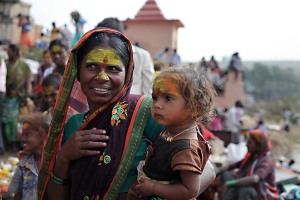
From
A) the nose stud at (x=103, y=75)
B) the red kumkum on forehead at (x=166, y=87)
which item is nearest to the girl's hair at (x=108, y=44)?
the nose stud at (x=103, y=75)

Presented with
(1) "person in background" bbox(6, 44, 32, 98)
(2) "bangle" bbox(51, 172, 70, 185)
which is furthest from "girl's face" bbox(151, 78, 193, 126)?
(1) "person in background" bbox(6, 44, 32, 98)

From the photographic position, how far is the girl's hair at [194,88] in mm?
1749

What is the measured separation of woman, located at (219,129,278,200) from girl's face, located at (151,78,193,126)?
117 inches

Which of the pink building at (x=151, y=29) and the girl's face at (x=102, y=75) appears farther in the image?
the pink building at (x=151, y=29)

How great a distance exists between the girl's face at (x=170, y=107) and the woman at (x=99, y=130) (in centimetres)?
11

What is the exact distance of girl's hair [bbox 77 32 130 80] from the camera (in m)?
1.92

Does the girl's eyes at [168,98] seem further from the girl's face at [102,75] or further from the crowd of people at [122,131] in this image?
the girl's face at [102,75]

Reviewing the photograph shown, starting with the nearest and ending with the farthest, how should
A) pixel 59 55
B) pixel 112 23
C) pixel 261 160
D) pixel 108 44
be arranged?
1. pixel 108 44
2. pixel 112 23
3. pixel 261 160
4. pixel 59 55

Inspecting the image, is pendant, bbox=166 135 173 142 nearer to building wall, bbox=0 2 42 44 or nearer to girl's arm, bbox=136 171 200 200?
girl's arm, bbox=136 171 200 200

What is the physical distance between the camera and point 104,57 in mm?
1870

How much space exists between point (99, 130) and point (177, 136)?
1.15 feet

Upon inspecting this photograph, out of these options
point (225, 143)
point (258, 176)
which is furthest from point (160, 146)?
point (225, 143)

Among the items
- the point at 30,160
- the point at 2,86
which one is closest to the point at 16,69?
the point at 2,86

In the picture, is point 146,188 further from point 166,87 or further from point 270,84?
point 270,84
